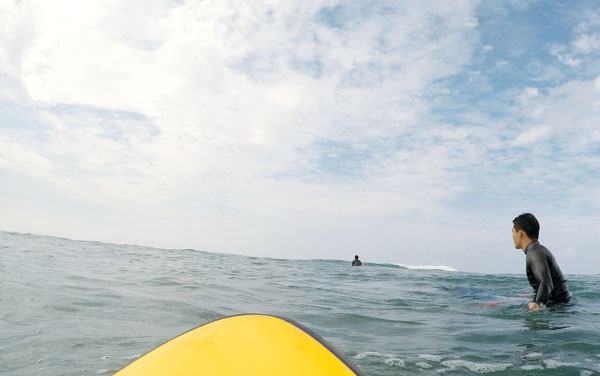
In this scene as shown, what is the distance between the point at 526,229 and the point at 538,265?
620mm

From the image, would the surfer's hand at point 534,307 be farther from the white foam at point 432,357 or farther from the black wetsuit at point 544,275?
the white foam at point 432,357

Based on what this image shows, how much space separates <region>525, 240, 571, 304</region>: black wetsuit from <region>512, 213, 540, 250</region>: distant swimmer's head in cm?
9

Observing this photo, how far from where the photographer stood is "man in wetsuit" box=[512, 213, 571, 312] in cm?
627

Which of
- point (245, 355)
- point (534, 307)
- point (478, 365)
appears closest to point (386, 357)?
point (478, 365)

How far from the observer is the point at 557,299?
6773 millimetres

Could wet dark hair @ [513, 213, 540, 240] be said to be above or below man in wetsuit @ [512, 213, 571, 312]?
above

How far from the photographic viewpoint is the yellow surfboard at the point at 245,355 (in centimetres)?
154

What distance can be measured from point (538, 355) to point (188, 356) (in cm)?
359

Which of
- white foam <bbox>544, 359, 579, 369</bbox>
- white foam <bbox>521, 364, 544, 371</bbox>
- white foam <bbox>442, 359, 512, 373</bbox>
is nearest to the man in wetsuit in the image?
white foam <bbox>544, 359, 579, 369</bbox>

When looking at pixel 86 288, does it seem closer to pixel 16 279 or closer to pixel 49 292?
pixel 49 292

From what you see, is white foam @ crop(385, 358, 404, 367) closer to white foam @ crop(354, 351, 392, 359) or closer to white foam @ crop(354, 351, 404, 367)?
white foam @ crop(354, 351, 404, 367)

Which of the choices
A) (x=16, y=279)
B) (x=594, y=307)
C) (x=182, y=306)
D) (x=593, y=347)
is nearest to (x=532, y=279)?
(x=594, y=307)

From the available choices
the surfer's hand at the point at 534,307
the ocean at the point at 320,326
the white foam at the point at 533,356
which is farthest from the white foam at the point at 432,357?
the surfer's hand at the point at 534,307

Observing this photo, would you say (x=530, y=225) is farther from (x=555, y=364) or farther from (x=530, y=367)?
(x=530, y=367)
